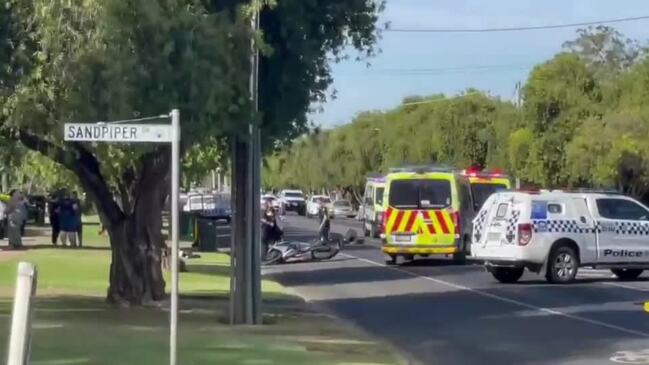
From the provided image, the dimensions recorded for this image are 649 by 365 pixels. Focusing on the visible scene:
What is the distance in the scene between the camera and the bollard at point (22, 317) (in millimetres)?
8430

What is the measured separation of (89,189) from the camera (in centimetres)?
2325

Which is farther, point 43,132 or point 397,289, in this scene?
point 397,289

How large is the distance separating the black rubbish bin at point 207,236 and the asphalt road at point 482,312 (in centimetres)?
826

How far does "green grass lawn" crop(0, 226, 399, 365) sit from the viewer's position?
16562 mm

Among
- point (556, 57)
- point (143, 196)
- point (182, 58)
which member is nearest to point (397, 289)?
point (143, 196)

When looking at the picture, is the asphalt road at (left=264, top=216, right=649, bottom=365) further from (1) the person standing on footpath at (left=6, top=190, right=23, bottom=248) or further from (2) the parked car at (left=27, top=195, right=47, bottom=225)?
(2) the parked car at (left=27, top=195, right=47, bottom=225)

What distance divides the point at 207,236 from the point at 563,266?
17788mm

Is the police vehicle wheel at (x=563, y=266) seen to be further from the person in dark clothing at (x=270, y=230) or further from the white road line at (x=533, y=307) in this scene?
the person in dark clothing at (x=270, y=230)

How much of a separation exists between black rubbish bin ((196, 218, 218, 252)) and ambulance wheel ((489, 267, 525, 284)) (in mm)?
15793

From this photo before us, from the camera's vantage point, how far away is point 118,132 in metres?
13.0

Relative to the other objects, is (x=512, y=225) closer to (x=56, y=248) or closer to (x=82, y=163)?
(x=82, y=163)

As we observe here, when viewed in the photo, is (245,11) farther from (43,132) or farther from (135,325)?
(135,325)

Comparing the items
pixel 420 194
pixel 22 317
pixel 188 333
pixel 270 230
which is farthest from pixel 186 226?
pixel 22 317

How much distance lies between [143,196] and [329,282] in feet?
31.7
